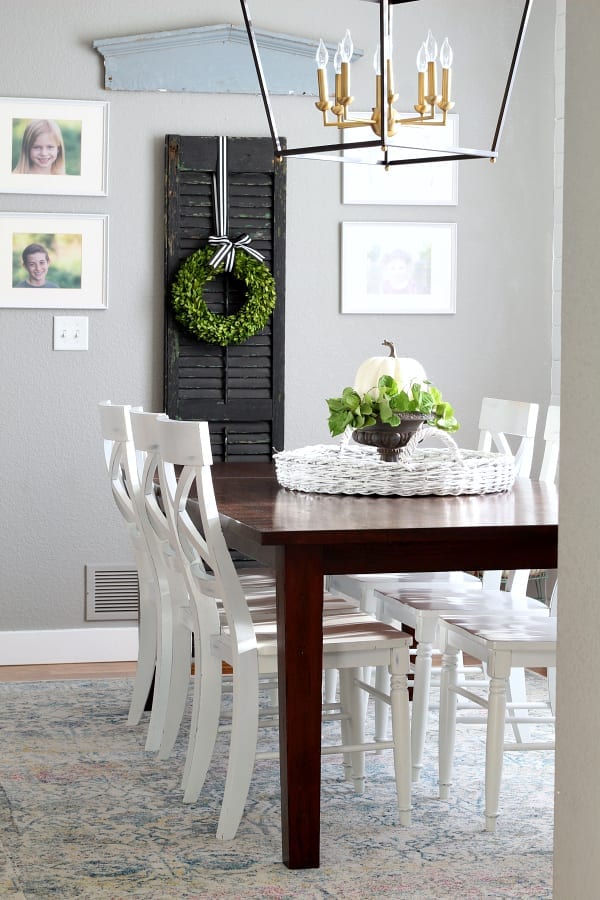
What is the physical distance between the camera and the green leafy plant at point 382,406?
294cm

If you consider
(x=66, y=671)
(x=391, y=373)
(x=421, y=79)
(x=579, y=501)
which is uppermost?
(x=421, y=79)

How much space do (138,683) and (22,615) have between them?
996 mm

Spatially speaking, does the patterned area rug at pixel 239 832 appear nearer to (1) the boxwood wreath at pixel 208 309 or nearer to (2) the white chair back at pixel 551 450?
(2) the white chair back at pixel 551 450

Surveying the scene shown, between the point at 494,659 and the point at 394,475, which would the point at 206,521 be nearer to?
the point at 394,475

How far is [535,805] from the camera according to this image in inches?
110

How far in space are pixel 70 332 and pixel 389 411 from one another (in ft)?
5.88

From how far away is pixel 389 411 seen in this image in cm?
294

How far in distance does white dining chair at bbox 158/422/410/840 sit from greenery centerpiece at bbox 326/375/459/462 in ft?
1.60

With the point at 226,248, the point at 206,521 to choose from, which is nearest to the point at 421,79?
the point at 206,521

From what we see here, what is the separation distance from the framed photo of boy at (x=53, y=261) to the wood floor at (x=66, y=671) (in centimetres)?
132

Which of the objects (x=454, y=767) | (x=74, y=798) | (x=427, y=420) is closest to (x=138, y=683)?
(x=74, y=798)

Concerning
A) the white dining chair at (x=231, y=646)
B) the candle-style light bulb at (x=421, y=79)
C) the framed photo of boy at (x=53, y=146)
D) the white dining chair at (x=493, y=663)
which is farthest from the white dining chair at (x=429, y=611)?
the framed photo of boy at (x=53, y=146)

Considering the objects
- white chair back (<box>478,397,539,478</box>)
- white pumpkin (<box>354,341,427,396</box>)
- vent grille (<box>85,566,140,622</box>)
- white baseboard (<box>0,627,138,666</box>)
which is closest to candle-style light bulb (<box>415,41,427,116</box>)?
white pumpkin (<box>354,341,427,396</box>)

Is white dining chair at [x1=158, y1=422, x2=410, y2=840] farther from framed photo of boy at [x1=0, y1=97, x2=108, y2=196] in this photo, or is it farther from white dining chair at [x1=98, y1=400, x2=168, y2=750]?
framed photo of boy at [x1=0, y1=97, x2=108, y2=196]
